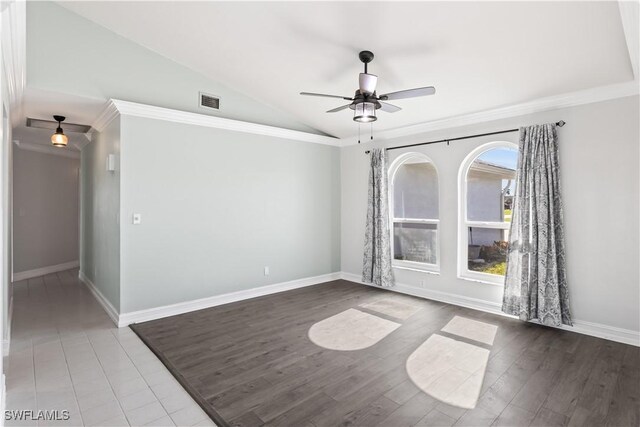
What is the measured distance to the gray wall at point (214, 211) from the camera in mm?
4293

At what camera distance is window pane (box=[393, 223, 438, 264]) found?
5438 mm

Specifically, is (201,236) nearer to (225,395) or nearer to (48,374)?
(48,374)

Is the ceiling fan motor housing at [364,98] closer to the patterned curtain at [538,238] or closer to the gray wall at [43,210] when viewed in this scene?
the patterned curtain at [538,238]

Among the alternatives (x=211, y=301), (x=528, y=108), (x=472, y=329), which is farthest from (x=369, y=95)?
(x=211, y=301)

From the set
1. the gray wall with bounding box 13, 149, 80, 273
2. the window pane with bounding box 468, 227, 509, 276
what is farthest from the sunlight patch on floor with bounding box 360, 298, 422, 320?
the gray wall with bounding box 13, 149, 80, 273

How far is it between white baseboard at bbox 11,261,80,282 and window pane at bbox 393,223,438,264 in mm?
6911

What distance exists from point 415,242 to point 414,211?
0.52 metres

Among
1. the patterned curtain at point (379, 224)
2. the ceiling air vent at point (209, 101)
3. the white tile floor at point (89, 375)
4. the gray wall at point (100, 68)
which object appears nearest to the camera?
the white tile floor at point (89, 375)

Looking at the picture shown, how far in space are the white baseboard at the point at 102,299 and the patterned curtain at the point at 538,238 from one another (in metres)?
4.95

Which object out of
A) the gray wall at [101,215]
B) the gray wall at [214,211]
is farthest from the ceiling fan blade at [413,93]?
the gray wall at [101,215]

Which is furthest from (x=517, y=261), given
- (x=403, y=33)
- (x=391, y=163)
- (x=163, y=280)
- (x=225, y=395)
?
(x=163, y=280)

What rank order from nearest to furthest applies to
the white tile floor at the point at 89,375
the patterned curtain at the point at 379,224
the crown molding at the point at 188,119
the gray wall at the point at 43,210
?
the white tile floor at the point at 89,375, the crown molding at the point at 188,119, the patterned curtain at the point at 379,224, the gray wall at the point at 43,210

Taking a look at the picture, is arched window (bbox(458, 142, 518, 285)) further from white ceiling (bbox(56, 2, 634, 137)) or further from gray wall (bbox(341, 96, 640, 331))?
white ceiling (bbox(56, 2, 634, 137))

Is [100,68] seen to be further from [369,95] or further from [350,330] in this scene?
[350,330]
